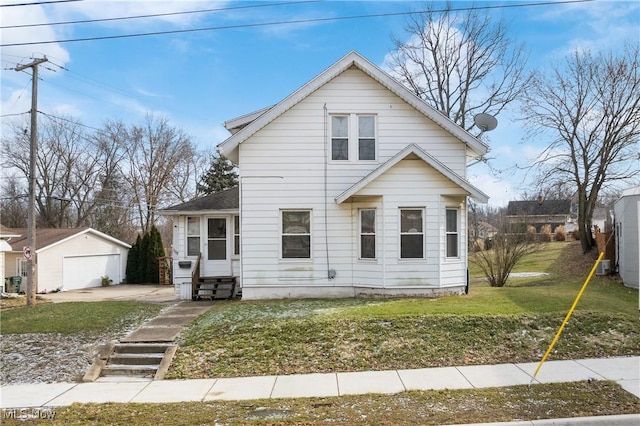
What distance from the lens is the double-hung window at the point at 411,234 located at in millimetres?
13164

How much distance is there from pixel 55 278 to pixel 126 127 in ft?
62.2

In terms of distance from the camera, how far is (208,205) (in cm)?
1628

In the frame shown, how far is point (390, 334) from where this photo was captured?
9.16 metres

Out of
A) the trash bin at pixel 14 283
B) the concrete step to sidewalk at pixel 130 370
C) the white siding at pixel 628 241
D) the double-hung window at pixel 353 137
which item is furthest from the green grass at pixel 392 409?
the trash bin at pixel 14 283

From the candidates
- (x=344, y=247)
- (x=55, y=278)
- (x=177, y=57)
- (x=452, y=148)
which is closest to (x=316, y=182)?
(x=344, y=247)

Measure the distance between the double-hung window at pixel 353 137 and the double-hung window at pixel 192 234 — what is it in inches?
228

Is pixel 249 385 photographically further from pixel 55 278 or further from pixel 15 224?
pixel 15 224

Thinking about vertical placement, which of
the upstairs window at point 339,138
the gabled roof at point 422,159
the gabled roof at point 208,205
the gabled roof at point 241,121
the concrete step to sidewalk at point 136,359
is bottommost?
the concrete step to sidewalk at point 136,359

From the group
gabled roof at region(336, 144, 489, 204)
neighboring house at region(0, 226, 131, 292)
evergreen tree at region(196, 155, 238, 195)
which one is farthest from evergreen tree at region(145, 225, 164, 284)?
gabled roof at region(336, 144, 489, 204)

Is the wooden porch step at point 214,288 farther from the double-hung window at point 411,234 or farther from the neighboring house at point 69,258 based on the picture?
the neighboring house at point 69,258

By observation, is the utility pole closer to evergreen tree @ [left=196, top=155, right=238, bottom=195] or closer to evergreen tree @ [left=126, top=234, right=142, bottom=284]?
evergreen tree @ [left=126, top=234, right=142, bottom=284]

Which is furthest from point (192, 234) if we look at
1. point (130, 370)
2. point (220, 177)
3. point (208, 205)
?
point (220, 177)

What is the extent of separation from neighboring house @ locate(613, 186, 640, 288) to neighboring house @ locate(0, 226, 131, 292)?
2903 cm

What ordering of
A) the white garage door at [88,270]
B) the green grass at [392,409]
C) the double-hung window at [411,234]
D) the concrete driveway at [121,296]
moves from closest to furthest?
the green grass at [392,409] → the double-hung window at [411,234] → the concrete driveway at [121,296] → the white garage door at [88,270]
